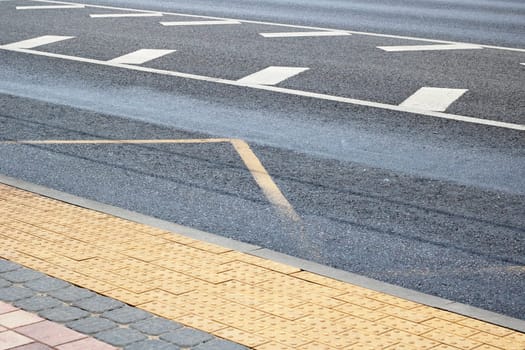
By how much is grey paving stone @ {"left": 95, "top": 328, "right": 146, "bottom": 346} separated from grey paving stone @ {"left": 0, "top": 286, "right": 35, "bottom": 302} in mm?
676

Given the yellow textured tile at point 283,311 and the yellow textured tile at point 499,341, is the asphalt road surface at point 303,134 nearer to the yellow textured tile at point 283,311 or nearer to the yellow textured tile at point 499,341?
the yellow textured tile at point 499,341

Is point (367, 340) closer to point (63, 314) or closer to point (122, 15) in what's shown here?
point (63, 314)

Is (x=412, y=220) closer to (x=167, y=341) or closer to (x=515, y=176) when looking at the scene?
(x=515, y=176)

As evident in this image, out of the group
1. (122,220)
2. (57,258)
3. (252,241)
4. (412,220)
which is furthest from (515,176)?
(57,258)

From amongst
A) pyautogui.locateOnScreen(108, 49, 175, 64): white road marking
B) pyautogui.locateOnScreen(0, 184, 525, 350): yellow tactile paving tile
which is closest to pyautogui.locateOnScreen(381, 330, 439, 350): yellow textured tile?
pyautogui.locateOnScreen(0, 184, 525, 350): yellow tactile paving tile

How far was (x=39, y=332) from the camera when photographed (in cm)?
524

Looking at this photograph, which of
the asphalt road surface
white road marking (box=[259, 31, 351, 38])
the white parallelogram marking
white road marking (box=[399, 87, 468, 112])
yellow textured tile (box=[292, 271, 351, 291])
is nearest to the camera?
yellow textured tile (box=[292, 271, 351, 291])

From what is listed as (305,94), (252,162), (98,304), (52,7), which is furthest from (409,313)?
(52,7)

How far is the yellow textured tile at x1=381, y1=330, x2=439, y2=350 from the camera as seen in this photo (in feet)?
17.2

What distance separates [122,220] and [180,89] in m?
5.20

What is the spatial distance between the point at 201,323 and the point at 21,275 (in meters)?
1.22

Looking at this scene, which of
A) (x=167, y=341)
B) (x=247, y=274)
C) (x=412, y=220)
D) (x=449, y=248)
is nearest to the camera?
(x=167, y=341)

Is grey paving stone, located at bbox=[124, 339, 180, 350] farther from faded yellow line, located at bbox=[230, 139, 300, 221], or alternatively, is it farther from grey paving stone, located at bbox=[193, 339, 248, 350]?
faded yellow line, located at bbox=[230, 139, 300, 221]

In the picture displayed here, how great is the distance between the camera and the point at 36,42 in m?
15.7
